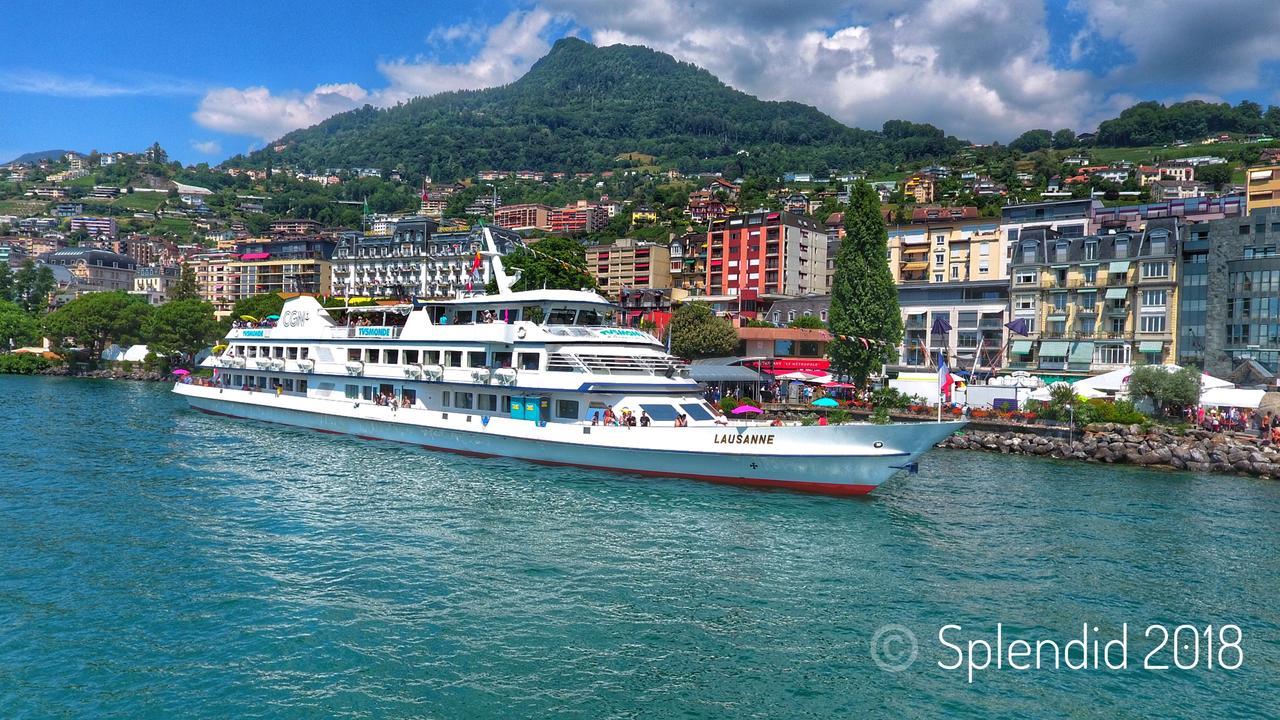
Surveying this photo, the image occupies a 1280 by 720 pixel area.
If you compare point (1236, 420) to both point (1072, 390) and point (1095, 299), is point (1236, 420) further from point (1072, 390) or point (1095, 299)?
point (1095, 299)

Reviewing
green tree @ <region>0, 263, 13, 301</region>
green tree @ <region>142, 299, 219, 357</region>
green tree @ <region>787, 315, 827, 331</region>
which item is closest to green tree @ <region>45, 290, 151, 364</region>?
green tree @ <region>142, 299, 219, 357</region>

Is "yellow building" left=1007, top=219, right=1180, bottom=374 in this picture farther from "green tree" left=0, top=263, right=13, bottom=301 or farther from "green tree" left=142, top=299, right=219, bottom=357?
"green tree" left=0, top=263, right=13, bottom=301

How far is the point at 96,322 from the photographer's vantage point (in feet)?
302

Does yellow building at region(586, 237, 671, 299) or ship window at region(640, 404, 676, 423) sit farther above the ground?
yellow building at region(586, 237, 671, 299)

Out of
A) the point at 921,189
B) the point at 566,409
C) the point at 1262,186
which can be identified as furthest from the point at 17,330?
the point at 921,189

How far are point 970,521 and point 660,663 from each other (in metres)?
14.1

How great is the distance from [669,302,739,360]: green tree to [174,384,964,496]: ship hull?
32.0 meters

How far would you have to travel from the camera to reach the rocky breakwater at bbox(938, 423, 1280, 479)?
36156 millimetres

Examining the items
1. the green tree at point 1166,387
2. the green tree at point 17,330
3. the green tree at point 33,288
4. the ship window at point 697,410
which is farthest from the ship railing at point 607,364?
the green tree at point 33,288

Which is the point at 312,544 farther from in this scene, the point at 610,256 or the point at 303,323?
the point at 610,256

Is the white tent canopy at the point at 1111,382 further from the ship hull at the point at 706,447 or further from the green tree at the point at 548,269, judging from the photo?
the green tree at the point at 548,269

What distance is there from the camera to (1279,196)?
2768 inches

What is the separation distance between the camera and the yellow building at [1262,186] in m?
70.8

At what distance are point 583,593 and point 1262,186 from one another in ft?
273
